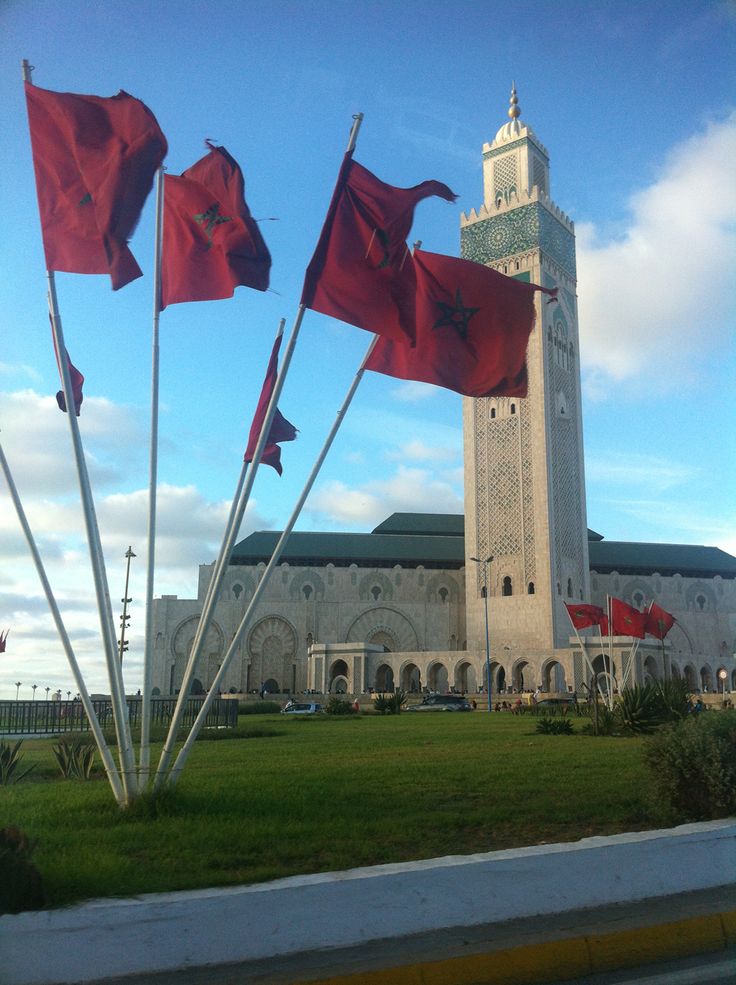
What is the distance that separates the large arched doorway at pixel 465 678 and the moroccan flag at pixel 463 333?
45.4m

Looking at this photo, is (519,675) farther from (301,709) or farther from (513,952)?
(513,952)

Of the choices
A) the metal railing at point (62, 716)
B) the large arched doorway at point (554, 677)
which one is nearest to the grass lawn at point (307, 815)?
the metal railing at point (62, 716)

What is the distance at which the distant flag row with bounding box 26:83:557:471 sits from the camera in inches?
293

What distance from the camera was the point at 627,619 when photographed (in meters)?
27.2

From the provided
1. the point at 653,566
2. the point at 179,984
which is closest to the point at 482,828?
the point at 179,984

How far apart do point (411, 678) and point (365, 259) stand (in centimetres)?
5040

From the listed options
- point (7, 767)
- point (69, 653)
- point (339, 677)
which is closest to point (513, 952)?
point (69, 653)

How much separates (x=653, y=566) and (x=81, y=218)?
6306 cm

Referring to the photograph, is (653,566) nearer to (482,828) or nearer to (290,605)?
(290,605)

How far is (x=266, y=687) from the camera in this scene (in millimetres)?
59188

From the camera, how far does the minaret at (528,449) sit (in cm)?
5106

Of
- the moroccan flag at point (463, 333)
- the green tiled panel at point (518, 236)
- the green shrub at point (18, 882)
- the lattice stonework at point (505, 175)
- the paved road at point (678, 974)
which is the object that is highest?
the lattice stonework at point (505, 175)

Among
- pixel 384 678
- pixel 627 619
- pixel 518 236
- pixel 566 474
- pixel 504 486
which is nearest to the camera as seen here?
pixel 627 619

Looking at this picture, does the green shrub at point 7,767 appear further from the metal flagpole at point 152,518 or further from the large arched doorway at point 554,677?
the large arched doorway at point 554,677
